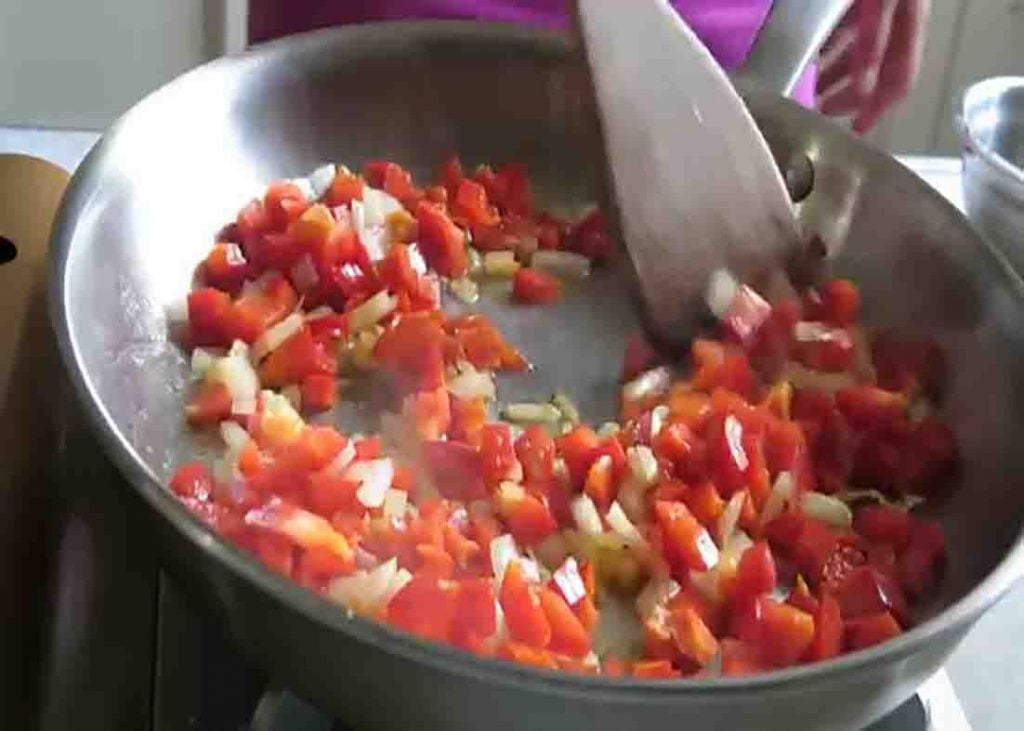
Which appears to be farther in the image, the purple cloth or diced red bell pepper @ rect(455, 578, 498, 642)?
the purple cloth

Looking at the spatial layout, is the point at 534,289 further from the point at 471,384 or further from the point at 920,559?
the point at 920,559

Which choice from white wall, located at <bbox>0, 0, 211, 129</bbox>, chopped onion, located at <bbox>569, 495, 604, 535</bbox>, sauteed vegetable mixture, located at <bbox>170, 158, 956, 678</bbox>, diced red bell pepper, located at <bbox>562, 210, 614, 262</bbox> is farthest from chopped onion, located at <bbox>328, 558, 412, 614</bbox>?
white wall, located at <bbox>0, 0, 211, 129</bbox>

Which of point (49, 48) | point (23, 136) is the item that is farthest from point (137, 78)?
point (23, 136)

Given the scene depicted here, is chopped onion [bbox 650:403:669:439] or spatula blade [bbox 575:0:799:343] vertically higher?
spatula blade [bbox 575:0:799:343]

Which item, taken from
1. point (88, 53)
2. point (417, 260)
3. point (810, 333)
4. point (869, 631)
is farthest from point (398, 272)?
point (88, 53)

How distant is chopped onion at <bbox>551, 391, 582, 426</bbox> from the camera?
0.89m

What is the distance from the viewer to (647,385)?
2.97ft

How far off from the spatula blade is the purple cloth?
150 millimetres

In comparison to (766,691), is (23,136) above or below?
below

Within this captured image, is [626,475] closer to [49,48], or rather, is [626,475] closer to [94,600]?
[94,600]

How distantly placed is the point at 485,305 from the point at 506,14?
0.20 metres

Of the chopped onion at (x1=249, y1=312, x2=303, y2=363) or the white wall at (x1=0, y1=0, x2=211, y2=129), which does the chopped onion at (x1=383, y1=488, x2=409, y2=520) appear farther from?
the white wall at (x1=0, y1=0, x2=211, y2=129)

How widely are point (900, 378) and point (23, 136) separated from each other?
1.94ft

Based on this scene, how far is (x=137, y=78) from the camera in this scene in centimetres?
193
